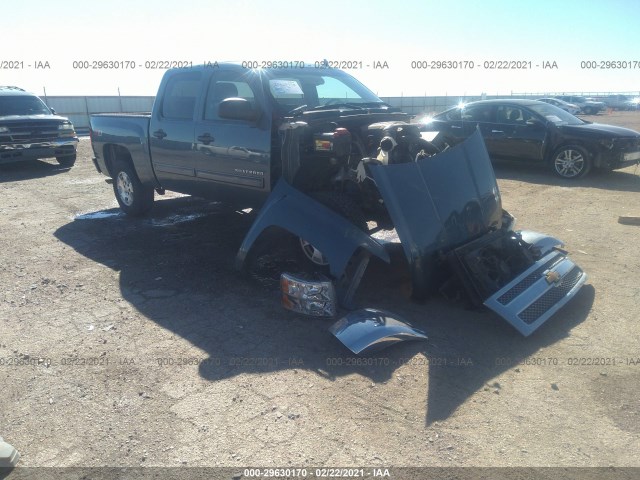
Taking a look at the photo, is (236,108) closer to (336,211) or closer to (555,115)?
(336,211)

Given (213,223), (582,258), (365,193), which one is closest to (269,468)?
(365,193)

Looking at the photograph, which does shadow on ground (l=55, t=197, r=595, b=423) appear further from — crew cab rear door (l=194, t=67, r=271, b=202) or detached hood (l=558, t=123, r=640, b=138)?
detached hood (l=558, t=123, r=640, b=138)

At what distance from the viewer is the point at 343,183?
16.7 feet

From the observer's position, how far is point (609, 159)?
32.7 ft

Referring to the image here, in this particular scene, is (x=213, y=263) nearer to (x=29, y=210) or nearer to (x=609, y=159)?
(x=29, y=210)

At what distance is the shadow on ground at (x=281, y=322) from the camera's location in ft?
11.7

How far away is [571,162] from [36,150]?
11.9 m

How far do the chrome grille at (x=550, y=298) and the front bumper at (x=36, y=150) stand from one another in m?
11.9

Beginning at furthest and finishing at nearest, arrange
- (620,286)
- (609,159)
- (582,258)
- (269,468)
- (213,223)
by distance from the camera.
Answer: (609,159) → (213,223) → (582,258) → (620,286) → (269,468)

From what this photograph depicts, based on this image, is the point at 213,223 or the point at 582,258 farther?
the point at 213,223

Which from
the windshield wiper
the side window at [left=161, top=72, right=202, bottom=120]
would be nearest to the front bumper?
the side window at [left=161, top=72, right=202, bottom=120]

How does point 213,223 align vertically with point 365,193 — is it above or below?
below

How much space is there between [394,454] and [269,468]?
0.66 meters

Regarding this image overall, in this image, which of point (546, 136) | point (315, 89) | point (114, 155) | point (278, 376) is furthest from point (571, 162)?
point (278, 376)
